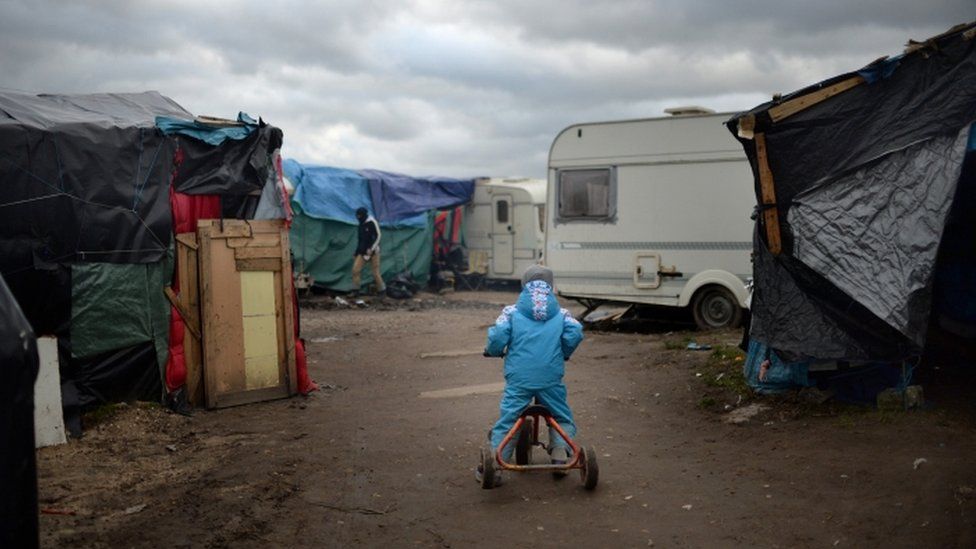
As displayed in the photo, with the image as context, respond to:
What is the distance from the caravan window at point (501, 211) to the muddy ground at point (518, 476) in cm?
1433

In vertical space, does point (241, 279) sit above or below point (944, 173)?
below

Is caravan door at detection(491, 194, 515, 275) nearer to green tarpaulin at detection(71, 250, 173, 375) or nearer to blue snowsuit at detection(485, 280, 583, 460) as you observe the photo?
green tarpaulin at detection(71, 250, 173, 375)

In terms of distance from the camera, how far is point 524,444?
6.98 metres

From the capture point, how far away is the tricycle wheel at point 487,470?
6.73m

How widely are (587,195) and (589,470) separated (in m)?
9.42

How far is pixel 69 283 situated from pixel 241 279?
1.74m

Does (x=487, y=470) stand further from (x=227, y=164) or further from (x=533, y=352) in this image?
(x=227, y=164)

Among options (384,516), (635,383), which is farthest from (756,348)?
(384,516)

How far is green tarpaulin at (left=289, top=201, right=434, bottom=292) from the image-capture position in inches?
824

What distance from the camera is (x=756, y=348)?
926 centimetres

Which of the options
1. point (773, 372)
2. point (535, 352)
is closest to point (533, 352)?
point (535, 352)

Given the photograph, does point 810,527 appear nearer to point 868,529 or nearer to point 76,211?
point 868,529

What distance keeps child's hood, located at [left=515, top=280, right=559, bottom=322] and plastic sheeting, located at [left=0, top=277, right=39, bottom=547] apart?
362cm

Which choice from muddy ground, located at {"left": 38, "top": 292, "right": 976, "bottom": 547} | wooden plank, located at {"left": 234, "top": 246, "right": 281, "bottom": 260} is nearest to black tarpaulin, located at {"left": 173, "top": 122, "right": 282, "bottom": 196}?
wooden plank, located at {"left": 234, "top": 246, "right": 281, "bottom": 260}
